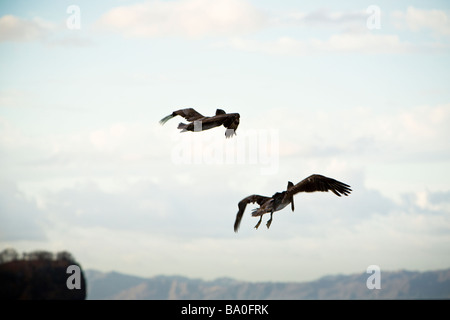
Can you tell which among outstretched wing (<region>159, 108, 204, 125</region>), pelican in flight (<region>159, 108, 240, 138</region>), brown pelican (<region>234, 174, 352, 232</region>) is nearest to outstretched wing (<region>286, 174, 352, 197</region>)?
brown pelican (<region>234, 174, 352, 232</region>)

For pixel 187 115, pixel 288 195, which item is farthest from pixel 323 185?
pixel 187 115

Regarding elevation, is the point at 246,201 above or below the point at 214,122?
below

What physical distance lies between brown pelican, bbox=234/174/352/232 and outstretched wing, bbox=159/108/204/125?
7363 mm

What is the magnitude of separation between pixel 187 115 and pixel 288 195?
29.7 feet

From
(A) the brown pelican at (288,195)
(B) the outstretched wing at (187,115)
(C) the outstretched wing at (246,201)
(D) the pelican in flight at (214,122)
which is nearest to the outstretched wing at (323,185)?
Result: (A) the brown pelican at (288,195)

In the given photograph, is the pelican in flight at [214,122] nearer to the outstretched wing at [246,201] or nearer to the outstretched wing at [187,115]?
the outstretched wing at [187,115]

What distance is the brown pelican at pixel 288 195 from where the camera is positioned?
41094 mm

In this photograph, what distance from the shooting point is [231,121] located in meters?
45.2

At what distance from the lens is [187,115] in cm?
4731

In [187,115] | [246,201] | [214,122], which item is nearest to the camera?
[246,201]

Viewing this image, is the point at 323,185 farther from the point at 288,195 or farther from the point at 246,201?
the point at 246,201
